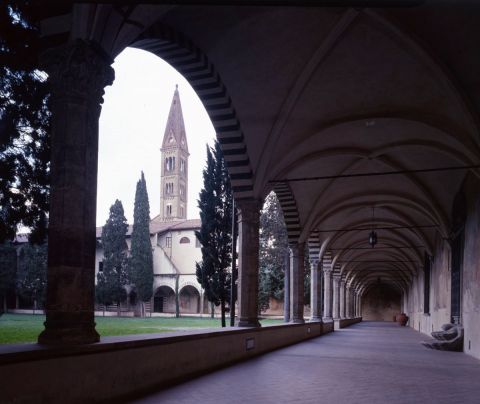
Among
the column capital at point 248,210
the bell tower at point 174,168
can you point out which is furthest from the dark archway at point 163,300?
the column capital at point 248,210

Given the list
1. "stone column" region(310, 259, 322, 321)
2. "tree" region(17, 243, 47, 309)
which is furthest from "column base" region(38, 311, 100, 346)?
"tree" region(17, 243, 47, 309)

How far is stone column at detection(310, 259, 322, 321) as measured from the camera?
71.2ft

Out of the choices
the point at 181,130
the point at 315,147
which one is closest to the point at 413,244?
the point at 315,147

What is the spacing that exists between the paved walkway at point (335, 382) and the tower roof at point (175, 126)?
78.4 meters

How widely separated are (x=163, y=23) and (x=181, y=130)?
81029mm

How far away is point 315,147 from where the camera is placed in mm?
12961

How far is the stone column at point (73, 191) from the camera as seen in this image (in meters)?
4.89

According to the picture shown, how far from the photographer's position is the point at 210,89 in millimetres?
9547

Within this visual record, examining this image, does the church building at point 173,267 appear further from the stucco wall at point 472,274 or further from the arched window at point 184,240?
the stucco wall at point 472,274

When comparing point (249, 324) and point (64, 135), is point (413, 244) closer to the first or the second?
point (249, 324)

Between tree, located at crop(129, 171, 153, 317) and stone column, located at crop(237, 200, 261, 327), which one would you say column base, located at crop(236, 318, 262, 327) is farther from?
tree, located at crop(129, 171, 153, 317)

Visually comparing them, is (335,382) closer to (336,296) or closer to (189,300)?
(336,296)

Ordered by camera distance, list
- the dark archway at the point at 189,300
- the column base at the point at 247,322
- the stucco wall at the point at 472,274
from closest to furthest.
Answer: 1. the column base at the point at 247,322
2. the stucco wall at the point at 472,274
3. the dark archway at the point at 189,300

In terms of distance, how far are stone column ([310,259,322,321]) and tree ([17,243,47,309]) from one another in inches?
943
